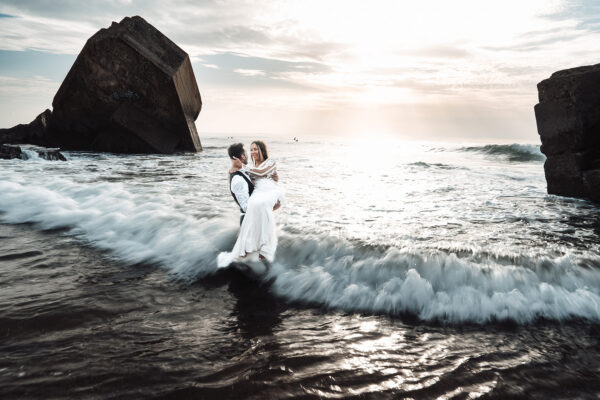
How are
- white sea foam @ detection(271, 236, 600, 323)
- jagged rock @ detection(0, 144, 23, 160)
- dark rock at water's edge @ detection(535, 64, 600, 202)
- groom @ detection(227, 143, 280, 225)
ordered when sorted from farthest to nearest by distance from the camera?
1. jagged rock @ detection(0, 144, 23, 160)
2. dark rock at water's edge @ detection(535, 64, 600, 202)
3. groom @ detection(227, 143, 280, 225)
4. white sea foam @ detection(271, 236, 600, 323)

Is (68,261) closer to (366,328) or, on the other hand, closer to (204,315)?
(204,315)

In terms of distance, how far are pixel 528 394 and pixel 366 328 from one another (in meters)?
1.19

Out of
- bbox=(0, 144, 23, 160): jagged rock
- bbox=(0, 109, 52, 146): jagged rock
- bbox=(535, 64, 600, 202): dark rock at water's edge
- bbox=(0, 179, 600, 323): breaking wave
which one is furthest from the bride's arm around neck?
bbox=(0, 109, 52, 146): jagged rock

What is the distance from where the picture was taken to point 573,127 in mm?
7215

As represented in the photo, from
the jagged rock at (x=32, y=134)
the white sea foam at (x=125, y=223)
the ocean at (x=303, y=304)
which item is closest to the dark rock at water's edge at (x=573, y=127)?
the ocean at (x=303, y=304)

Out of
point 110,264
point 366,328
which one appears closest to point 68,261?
point 110,264

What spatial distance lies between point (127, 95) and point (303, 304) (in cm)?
1363

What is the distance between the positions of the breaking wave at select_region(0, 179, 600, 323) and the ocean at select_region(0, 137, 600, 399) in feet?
0.07

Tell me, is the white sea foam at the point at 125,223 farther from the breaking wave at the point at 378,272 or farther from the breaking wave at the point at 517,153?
the breaking wave at the point at 517,153

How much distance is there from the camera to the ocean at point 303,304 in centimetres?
234

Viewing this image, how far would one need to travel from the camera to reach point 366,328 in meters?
3.12

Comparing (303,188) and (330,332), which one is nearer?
(330,332)

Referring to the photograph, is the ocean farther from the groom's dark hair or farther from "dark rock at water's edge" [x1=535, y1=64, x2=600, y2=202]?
the groom's dark hair

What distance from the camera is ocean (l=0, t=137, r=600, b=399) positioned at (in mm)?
2344
